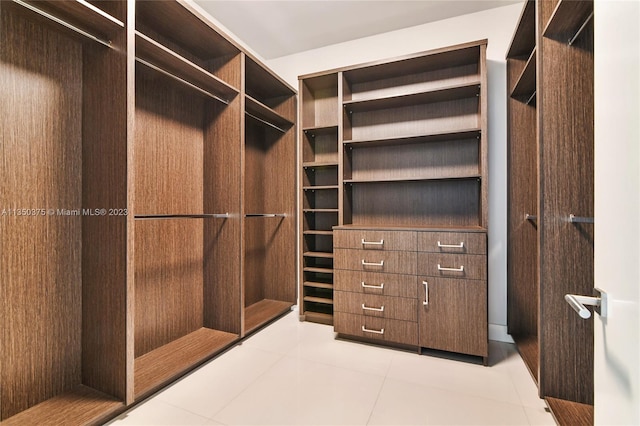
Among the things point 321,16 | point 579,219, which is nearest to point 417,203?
point 579,219

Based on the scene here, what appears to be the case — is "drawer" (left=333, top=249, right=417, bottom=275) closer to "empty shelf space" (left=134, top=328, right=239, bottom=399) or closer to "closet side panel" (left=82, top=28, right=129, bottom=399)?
"empty shelf space" (left=134, top=328, right=239, bottom=399)

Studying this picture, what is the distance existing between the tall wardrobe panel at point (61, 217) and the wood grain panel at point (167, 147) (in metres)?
0.35

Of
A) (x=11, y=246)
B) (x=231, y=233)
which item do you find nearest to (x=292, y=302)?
(x=231, y=233)

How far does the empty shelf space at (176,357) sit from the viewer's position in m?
1.64

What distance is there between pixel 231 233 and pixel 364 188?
1.29 metres

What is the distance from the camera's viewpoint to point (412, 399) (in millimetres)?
1581

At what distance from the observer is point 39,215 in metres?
1.45

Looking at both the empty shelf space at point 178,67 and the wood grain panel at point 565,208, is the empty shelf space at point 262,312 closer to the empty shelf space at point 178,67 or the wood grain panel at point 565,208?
the empty shelf space at point 178,67

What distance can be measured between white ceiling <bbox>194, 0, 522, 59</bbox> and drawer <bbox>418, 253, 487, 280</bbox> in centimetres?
206

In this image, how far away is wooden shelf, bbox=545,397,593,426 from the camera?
4.33 feet

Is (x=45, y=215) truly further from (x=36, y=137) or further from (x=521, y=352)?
(x=521, y=352)

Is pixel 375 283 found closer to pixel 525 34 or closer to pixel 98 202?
pixel 98 202

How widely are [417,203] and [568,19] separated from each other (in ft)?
4.90

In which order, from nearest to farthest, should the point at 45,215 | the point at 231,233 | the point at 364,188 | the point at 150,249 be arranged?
the point at 45,215
the point at 150,249
the point at 231,233
the point at 364,188
